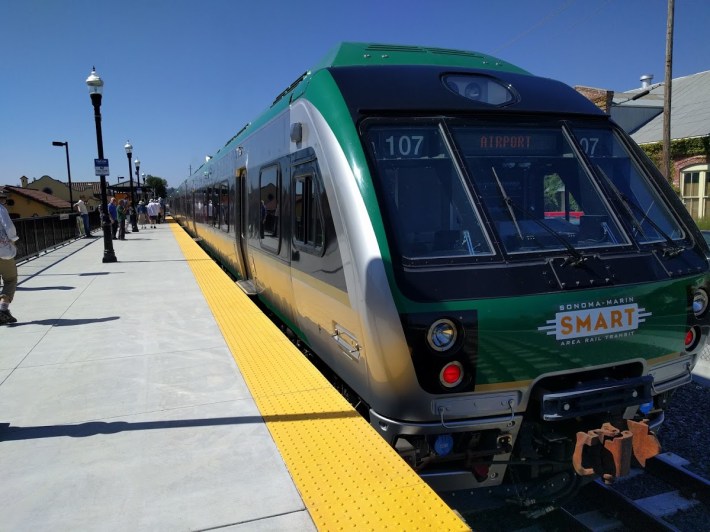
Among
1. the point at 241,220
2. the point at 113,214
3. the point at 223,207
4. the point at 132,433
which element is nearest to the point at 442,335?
the point at 132,433

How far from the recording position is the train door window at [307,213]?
165 inches

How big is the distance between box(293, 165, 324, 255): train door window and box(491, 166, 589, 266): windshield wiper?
1287 millimetres

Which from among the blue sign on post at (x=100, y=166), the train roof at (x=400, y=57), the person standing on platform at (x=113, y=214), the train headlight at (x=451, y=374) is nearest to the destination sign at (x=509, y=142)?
the train roof at (x=400, y=57)

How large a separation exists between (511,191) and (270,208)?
3262 mm

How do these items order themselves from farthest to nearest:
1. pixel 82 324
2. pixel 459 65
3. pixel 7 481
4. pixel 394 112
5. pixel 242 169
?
pixel 242 169 → pixel 82 324 → pixel 459 65 → pixel 394 112 → pixel 7 481

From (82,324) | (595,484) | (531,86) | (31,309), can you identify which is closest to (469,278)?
(531,86)

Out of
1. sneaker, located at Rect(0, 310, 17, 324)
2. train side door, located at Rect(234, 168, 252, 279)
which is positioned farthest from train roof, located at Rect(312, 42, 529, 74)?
sneaker, located at Rect(0, 310, 17, 324)

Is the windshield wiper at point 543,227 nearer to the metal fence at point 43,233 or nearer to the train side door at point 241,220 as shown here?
the train side door at point 241,220

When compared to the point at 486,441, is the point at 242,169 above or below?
above

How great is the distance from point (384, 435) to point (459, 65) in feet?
10.2

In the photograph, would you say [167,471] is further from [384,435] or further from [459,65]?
[459,65]

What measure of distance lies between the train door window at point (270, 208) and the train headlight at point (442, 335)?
3.09 m

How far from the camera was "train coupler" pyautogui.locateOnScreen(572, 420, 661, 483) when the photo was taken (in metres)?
3.06

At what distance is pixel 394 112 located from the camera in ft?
12.2
